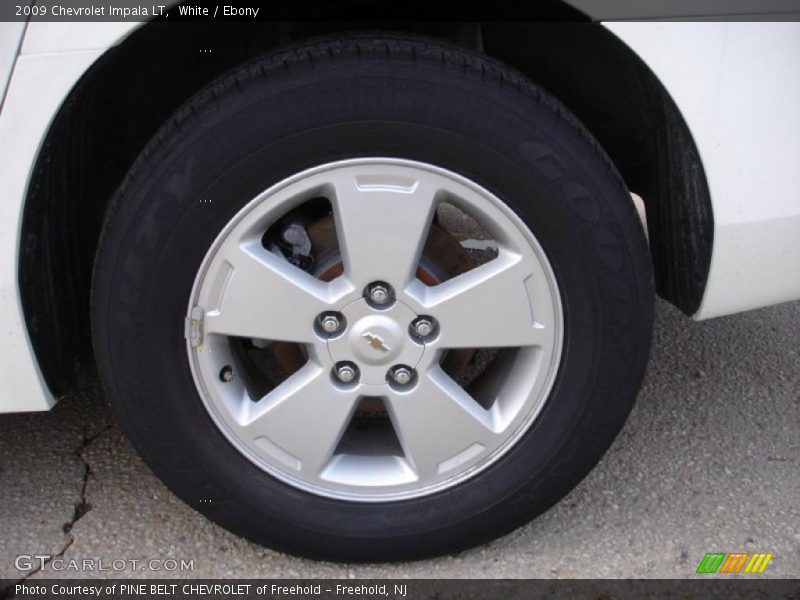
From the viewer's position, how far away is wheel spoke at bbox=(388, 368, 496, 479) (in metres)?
1.74

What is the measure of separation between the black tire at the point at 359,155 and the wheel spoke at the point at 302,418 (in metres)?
0.07

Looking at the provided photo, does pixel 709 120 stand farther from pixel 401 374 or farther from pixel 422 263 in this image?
pixel 401 374

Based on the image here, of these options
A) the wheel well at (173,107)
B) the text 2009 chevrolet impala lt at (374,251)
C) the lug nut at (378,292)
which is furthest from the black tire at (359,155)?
the lug nut at (378,292)

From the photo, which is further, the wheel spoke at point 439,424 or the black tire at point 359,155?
the wheel spoke at point 439,424

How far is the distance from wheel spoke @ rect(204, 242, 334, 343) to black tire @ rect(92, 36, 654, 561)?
0.07 metres

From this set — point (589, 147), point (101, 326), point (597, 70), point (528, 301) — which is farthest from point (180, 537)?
point (597, 70)

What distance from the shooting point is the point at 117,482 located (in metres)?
2.10

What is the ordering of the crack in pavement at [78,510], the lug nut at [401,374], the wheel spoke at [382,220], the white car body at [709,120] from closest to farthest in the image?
the white car body at [709,120] → the wheel spoke at [382,220] → the lug nut at [401,374] → the crack in pavement at [78,510]

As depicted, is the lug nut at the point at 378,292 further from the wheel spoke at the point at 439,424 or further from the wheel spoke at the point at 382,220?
the wheel spoke at the point at 439,424

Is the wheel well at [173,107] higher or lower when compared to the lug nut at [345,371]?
higher

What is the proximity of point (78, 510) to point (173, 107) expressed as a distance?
3.20 ft

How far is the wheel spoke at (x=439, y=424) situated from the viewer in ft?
5.72

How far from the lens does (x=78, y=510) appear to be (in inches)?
79.7

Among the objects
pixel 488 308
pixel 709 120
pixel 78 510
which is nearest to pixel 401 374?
pixel 488 308
